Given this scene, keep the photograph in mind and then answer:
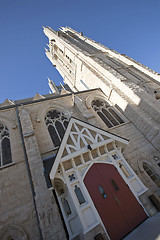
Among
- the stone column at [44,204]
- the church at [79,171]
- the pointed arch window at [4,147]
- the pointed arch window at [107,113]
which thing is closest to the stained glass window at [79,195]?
the church at [79,171]

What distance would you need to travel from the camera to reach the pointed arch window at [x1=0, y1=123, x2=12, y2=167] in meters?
7.26

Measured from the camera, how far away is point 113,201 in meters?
4.70

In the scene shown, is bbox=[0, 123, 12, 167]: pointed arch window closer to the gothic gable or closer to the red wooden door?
the gothic gable

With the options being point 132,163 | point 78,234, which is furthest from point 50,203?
point 132,163

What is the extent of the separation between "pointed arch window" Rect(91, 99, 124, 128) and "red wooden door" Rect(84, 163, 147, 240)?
Result: 5376 mm

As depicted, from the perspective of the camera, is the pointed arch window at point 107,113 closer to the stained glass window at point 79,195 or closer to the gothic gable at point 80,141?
the gothic gable at point 80,141

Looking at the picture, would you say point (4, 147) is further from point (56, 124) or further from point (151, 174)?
point (151, 174)

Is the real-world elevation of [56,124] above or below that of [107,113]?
above

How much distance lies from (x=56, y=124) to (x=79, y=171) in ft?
17.4

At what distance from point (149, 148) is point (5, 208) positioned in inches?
358

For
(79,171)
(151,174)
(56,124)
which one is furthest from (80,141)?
(151,174)

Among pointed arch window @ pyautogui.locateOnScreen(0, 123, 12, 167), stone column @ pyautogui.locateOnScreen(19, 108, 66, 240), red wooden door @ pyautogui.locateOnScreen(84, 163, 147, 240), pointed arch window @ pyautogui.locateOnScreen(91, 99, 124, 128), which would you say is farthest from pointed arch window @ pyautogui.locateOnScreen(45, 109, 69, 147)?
red wooden door @ pyautogui.locateOnScreen(84, 163, 147, 240)

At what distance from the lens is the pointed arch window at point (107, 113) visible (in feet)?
34.5

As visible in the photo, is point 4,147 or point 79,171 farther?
point 4,147
